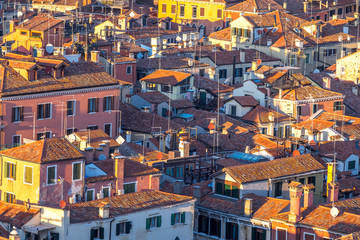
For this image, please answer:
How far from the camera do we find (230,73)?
111 meters

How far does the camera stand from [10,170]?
67.8 meters

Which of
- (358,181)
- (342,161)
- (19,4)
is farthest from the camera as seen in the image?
(19,4)

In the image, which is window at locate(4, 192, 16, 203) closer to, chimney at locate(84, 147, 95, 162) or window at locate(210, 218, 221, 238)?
chimney at locate(84, 147, 95, 162)

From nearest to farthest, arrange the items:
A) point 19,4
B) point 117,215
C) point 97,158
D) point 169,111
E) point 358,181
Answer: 1. point 117,215
2. point 97,158
3. point 358,181
4. point 169,111
5. point 19,4

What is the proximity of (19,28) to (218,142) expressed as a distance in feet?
89.5

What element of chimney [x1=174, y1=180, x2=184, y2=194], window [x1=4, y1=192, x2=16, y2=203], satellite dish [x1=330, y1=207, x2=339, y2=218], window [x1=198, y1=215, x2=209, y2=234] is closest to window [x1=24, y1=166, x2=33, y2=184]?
window [x1=4, y1=192, x2=16, y2=203]

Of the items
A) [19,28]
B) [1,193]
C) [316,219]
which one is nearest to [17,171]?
[1,193]

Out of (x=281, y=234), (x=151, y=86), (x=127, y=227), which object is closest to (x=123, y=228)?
(x=127, y=227)

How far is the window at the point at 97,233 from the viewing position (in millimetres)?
64438

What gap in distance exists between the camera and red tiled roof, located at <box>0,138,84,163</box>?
66.7 m

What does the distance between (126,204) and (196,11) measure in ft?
240

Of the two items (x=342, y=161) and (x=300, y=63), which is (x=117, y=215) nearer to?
(x=342, y=161)

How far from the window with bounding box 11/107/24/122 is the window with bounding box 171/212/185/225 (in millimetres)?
14560

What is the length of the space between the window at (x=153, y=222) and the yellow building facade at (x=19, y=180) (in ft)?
16.1
